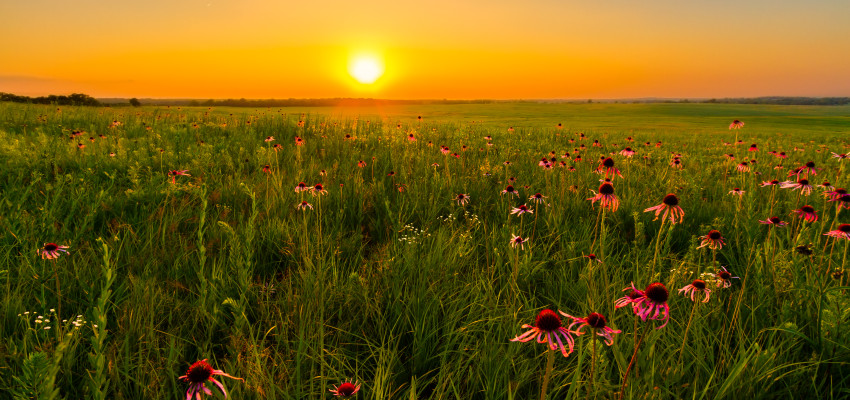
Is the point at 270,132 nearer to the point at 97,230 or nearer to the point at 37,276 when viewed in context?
the point at 97,230

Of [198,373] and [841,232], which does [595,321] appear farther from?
[841,232]

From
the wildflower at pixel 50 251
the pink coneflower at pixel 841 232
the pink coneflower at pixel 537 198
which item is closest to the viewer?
the wildflower at pixel 50 251

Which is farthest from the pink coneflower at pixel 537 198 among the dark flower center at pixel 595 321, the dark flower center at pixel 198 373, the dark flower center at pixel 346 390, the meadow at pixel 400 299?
the dark flower center at pixel 198 373

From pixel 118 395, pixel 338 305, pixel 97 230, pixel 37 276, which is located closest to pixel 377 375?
pixel 338 305

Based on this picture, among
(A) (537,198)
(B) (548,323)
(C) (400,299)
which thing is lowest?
(C) (400,299)

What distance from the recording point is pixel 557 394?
1378 millimetres

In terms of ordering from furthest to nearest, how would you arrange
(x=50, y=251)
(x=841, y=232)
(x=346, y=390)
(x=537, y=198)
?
(x=537, y=198) < (x=841, y=232) < (x=50, y=251) < (x=346, y=390)

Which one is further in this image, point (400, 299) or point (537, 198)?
point (537, 198)

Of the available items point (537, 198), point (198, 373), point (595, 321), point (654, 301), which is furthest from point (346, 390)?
point (537, 198)

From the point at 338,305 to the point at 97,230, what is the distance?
2060 mm

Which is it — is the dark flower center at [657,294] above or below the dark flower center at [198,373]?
above

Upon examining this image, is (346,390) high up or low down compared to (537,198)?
down

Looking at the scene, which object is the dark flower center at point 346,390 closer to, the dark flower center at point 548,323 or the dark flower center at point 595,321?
the dark flower center at point 548,323

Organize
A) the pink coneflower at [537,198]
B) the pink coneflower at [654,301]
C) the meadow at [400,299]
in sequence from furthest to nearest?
the pink coneflower at [537,198] → the meadow at [400,299] → the pink coneflower at [654,301]
